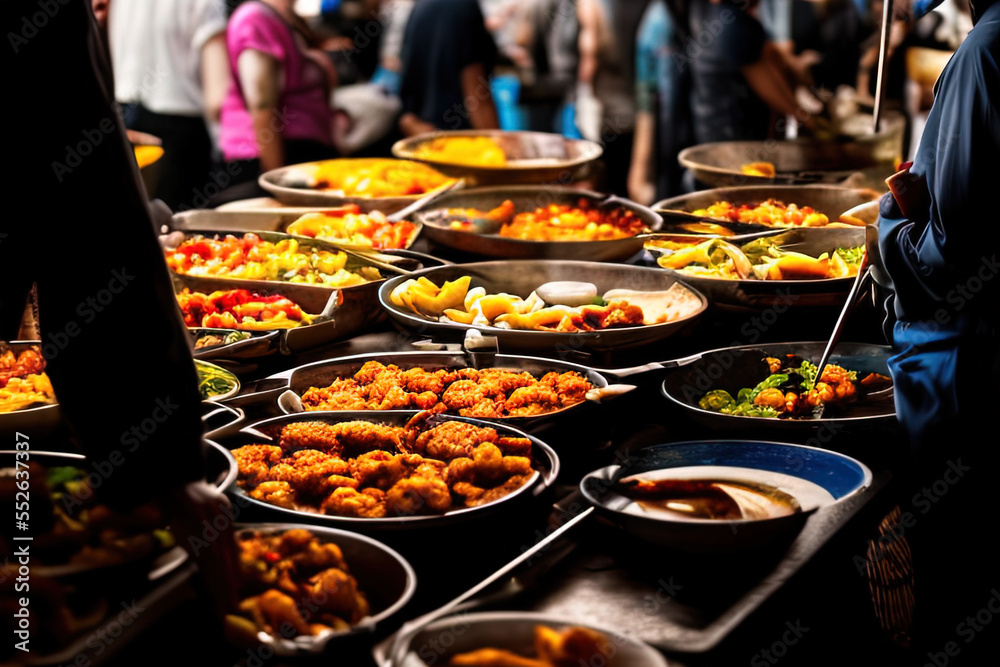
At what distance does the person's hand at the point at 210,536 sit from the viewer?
1130 mm

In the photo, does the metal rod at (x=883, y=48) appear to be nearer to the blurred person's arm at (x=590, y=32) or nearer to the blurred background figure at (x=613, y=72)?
the blurred background figure at (x=613, y=72)

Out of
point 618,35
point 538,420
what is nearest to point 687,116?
point 618,35

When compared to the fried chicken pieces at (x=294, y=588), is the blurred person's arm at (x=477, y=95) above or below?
above

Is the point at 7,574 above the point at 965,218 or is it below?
below

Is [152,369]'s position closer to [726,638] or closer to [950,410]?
[726,638]

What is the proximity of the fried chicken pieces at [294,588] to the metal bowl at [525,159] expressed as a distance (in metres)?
2.80

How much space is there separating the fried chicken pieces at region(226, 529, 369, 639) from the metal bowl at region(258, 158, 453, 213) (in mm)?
2388

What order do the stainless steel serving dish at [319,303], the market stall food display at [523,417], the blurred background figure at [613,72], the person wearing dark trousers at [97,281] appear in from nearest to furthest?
the person wearing dark trousers at [97,281] < the market stall food display at [523,417] < the stainless steel serving dish at [319,303] < the blurred background figure at [613,72]

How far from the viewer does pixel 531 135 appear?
14.7 feet

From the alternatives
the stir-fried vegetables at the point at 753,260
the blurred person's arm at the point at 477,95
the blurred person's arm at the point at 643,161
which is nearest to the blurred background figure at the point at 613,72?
the blurred person's arm at the point at 643,161

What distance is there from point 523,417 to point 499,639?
58cm

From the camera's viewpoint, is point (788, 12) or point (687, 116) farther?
point (788, 12)

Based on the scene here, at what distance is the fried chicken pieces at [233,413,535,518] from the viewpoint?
1.41 m

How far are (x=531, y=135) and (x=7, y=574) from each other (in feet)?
12.0
